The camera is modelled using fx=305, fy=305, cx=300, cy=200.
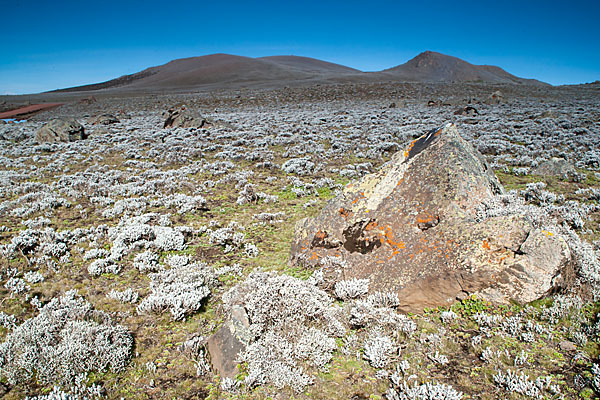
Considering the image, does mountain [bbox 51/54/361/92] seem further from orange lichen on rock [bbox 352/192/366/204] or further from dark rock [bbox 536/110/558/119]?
orange lichen on rock [bbox 352/192/366/204]

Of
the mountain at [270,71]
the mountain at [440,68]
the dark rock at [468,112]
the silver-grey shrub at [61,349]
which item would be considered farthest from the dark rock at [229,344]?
the mountain at [440,68]

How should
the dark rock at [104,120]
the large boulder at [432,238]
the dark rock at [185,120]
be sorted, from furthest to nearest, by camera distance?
the dark rock at [104,120] → the dark rock at [185,120] → the large boulder at [432,238]

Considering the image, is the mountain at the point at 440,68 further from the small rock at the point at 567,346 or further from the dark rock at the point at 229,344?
the dark rock at the point at 229,344

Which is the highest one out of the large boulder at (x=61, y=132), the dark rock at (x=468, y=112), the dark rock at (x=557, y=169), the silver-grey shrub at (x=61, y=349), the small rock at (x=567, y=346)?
the dark rock at (x=468, y=112)

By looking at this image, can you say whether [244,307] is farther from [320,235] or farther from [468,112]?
[468,112]

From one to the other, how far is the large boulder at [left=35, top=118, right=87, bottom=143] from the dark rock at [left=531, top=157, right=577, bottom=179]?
29.8 meters

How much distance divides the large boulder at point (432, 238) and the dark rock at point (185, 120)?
76.7 feet

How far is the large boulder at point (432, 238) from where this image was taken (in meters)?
4.56

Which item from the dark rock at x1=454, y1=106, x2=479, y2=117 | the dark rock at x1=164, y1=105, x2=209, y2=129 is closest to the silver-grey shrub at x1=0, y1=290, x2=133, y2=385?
the dark rock at x1=164, y1=105, x2=209, y2=129

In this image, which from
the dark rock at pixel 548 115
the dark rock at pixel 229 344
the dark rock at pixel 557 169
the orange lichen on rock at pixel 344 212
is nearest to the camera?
the dark rock at pixel 229 344

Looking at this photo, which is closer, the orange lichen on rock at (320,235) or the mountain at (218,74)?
the orange lichen on rock at (320,235)

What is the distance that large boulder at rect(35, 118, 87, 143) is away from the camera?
23641 millimetres

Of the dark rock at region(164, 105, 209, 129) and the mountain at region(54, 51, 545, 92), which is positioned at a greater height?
the mountain at region(54, 51, 545, 92)

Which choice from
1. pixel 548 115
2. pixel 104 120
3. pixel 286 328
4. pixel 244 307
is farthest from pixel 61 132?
pixel 548 115
